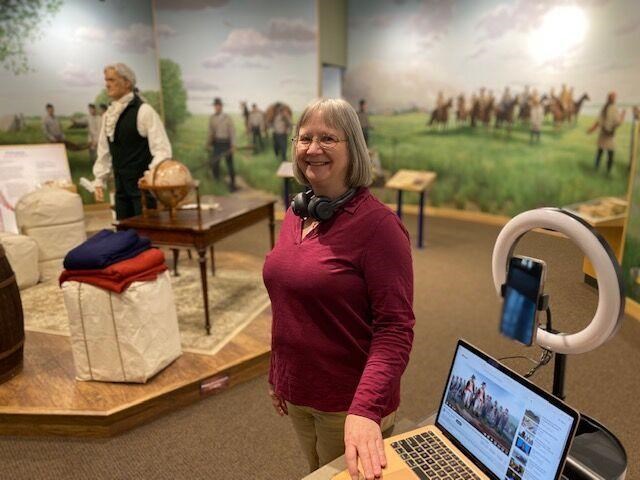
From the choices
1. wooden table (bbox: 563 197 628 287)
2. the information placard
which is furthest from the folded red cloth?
wooden table (bbox: 563 197 628 287)

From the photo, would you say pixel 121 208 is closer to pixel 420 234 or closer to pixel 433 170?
pixel 420 234

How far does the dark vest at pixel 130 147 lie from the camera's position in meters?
3.67

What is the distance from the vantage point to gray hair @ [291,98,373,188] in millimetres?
1211

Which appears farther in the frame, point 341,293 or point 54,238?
point 54,238

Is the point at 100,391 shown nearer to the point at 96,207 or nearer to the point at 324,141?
the point at 324,141

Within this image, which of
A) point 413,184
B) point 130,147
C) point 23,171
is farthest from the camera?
point 413,184

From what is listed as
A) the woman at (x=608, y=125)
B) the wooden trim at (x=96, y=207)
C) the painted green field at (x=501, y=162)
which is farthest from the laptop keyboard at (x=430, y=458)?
the wooden trim at (x=96, y=207)

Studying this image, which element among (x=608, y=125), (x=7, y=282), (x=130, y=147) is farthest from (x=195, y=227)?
(x=608, y=125)

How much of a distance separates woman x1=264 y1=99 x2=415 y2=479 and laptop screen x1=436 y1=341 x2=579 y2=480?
15cm

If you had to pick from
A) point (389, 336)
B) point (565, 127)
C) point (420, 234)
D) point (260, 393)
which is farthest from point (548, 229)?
point (565, 127)

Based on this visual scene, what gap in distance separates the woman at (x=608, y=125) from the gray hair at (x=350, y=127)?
5.98m

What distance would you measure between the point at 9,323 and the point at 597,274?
2.98m

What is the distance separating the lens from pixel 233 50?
747cm

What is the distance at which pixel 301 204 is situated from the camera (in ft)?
4.33
